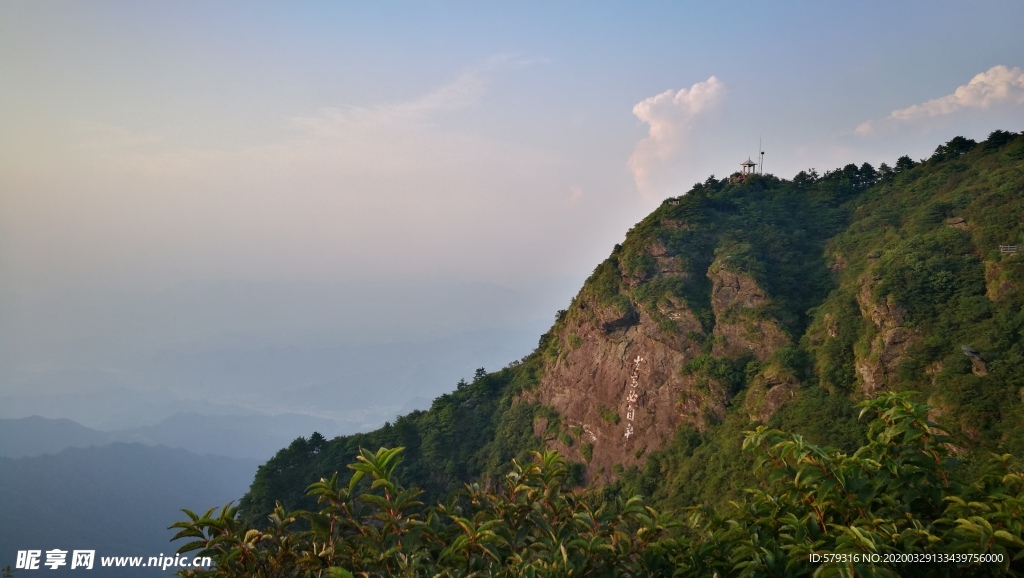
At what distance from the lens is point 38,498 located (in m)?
93.9

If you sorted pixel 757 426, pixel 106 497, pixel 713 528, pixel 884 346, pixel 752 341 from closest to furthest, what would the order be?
pixel 713 528 < pixel 757 426 < pixel 884 346 < pixel 752 341 < pixel 106 497

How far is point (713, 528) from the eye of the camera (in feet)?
27.5

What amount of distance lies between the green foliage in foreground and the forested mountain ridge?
19635 millimetres

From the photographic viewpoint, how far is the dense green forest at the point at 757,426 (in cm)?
727

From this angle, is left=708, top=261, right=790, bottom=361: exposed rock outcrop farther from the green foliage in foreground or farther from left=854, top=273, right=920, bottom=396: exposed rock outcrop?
the green foliage in foreground

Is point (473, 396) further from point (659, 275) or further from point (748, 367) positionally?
point (748, 367)

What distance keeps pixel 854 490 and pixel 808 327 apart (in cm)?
3115

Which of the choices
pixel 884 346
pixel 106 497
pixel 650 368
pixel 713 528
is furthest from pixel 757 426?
pixel 106 497

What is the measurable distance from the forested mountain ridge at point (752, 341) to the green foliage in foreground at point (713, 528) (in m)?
19.6

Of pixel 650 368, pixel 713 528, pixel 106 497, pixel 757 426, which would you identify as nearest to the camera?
pixel 713 528

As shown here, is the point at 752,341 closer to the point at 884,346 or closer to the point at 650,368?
the point at 650,368

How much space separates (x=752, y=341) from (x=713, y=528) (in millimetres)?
30086

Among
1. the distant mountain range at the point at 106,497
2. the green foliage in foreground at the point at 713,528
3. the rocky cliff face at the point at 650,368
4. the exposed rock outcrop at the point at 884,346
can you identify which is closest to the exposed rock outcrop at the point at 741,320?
the rocky cliff face at the point at 650,368

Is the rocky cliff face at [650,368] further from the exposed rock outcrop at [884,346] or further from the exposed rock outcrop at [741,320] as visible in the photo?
the exposed rock outcrop at [884,346]
